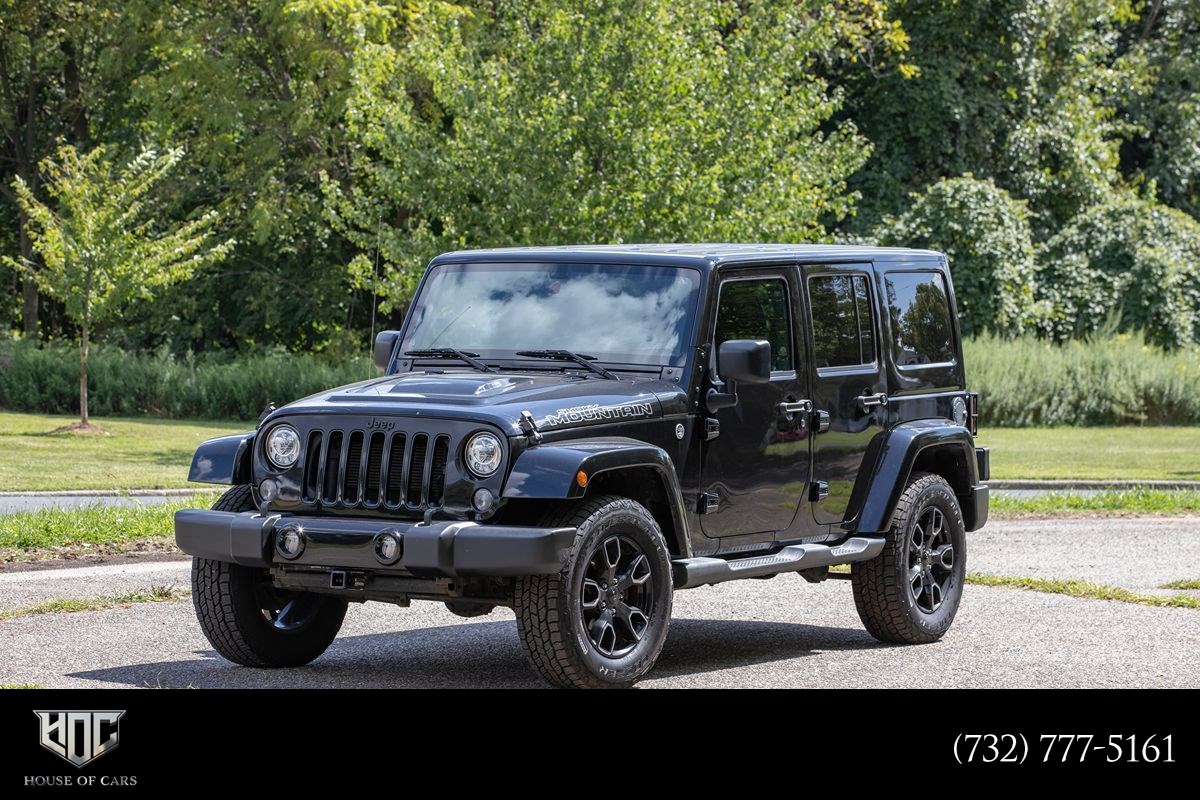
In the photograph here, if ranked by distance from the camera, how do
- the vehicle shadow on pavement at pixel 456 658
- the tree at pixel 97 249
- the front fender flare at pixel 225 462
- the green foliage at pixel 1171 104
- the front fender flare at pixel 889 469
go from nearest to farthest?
the vehicle shadow on pavement at pixel 456 658 < the front fender flare at pixel 225 462 < the front fender flare at pixel 889 469 < the tree at pixel 97 249 < the green foliage at pixel 1171 104

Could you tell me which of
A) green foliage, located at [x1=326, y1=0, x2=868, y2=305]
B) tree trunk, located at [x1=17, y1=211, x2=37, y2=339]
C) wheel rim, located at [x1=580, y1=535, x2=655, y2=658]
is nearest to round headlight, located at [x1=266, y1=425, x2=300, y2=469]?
wheel rim, located at [x1=580, y1=535, x2=655, y2=658]

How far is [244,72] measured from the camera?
38344mm

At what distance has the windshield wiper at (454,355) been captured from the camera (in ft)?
28.3

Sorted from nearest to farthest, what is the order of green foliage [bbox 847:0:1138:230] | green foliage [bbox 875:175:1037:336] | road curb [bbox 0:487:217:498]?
1. road curb [bbox 0:487:217:498]
2. green foliage [bbox 875:175:1037:336]
3. green foliage [bbox 847:0:1138:230]

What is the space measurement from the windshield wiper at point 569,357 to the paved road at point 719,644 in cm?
143

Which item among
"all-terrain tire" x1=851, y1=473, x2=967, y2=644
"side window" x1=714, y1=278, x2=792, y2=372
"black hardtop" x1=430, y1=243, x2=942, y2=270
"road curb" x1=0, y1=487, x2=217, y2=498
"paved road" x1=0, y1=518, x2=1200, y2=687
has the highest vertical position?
"black hardtop" x1=430, y1=243, x2=942, y2=270

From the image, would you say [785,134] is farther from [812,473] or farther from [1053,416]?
[812,473]

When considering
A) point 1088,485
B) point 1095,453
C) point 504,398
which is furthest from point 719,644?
point 1095,453

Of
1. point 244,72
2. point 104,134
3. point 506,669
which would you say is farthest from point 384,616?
point 104,134

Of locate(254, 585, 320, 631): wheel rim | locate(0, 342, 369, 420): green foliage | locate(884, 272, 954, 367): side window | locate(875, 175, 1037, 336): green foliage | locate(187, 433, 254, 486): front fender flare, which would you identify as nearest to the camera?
locate(187, 433, 254, 486): front fender flare

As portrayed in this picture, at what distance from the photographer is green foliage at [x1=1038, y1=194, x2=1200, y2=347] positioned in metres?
39.8

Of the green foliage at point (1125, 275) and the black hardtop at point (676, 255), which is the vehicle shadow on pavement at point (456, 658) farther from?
the green foliage at point (1125, 275)

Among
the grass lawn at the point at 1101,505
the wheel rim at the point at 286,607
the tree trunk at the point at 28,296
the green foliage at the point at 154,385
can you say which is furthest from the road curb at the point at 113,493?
the tree trunk at the point at 28,296
